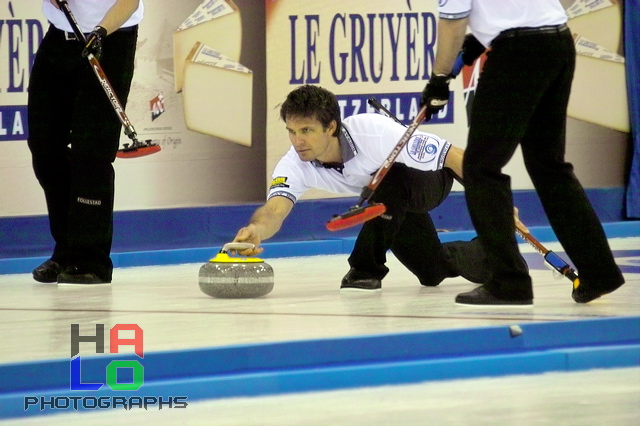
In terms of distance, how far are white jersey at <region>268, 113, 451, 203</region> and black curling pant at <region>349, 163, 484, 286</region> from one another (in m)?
0.07

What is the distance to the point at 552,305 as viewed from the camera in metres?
3.97

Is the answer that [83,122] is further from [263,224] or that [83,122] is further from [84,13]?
[263,224]

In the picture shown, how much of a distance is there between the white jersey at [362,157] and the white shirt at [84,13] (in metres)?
0.95

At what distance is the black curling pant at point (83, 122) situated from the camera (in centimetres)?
475

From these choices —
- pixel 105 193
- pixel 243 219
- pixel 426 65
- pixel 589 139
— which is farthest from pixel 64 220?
pixel 589 139

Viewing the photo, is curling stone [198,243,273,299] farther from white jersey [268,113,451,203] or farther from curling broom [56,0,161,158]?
curling broom [56,0,161,158]

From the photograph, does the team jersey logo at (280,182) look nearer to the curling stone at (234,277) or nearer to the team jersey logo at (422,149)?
the curling stone at (234,277)

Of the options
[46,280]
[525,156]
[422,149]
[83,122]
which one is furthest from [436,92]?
[46,280]

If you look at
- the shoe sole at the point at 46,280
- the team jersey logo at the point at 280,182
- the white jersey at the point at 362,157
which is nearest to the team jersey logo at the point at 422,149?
the white jersey at the point at 362,157

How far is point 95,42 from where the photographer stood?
454cm

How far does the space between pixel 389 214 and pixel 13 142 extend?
2366 mm

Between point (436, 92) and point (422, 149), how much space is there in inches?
22.0

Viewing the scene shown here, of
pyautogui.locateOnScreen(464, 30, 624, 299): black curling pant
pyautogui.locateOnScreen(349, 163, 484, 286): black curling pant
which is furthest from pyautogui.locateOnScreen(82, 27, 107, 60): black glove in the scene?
pyautogui.locateOnScreen(464, 30, 624, 299): black curling pant

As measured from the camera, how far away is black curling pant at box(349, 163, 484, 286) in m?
4.41
